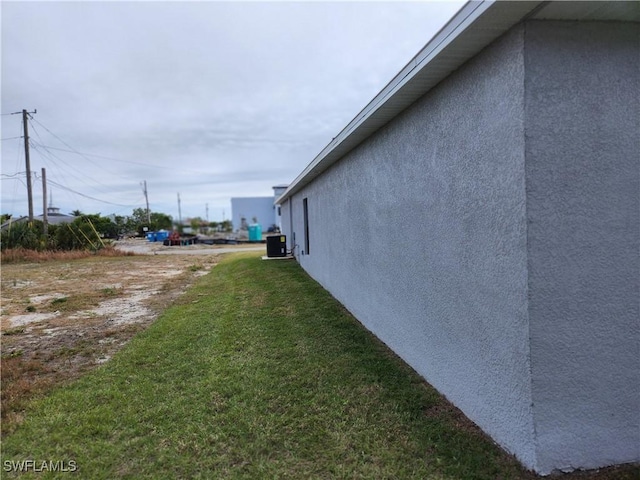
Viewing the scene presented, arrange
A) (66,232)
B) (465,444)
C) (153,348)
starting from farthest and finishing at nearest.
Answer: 1. (66,232)
2. (153,348)
3. (465,444)

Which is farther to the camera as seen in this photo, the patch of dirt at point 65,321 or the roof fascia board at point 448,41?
the patch of dirt at point 65,321

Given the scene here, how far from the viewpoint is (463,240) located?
2.91 metres

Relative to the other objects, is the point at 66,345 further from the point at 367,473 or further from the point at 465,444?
the point at 465,444

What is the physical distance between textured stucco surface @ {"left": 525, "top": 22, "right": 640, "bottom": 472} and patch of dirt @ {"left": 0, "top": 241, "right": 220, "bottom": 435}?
3.93 m

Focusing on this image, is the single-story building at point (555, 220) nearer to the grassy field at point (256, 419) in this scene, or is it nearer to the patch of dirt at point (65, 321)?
the grassy field at point (256, 419)

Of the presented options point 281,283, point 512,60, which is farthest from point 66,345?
point 512,60

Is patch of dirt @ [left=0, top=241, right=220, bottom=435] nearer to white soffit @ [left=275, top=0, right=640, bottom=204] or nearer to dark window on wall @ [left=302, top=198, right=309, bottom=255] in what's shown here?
dark window on wall @ [left=302, top=198, right=309, bottom=255]

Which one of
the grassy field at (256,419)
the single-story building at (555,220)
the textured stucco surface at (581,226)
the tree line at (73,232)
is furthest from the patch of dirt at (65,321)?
the tree line at (73,232)

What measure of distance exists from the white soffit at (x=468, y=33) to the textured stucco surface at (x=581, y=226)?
0.33ft

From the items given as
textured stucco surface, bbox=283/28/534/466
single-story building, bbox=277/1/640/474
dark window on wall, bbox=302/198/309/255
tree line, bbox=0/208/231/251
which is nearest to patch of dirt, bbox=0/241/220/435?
textured stucco surface, bbox=283/28/534/466

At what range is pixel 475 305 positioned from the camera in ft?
9.17

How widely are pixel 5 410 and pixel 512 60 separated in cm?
468

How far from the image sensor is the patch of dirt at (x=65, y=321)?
4.32m

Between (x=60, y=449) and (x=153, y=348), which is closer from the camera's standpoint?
(x=60, y=449)
